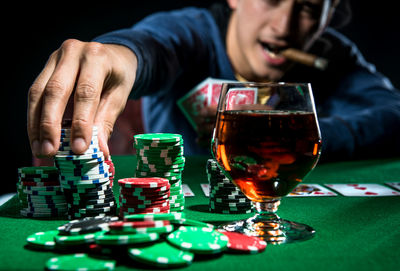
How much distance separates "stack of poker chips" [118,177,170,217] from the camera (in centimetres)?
120

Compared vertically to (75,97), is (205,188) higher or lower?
lower

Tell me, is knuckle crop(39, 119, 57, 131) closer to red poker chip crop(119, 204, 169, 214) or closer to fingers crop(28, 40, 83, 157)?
fingers crop(28, 40, 83, 157)

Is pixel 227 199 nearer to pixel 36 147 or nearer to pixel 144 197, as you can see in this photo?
pixel 144 197

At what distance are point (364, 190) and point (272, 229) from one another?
829mm

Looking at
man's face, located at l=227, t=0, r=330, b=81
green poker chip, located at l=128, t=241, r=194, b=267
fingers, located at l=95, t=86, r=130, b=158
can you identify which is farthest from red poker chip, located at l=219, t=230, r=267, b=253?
man's face, located at l=227, t=0, r=330, b=81

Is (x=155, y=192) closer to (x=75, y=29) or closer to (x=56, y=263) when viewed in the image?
(x=56, y=263)

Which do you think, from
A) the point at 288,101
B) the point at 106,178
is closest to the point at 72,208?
the point at 106,178

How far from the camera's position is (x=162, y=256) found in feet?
2.90

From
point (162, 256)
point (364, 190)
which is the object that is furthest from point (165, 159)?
point (364, 190)

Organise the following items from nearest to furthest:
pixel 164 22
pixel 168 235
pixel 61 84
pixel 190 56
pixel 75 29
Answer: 1. pixel 168 235
2. pixel 61 84
3. pixel 164 22
4. pixel 190 56
5. pixel 75 29

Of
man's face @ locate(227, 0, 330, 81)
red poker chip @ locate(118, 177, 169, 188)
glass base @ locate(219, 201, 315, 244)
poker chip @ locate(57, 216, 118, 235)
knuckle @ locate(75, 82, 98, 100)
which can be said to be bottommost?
glass base @ locate(219, 201, 315, 244)

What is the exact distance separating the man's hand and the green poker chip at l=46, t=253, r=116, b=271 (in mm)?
495

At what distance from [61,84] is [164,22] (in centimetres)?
262

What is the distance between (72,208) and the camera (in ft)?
4.25
